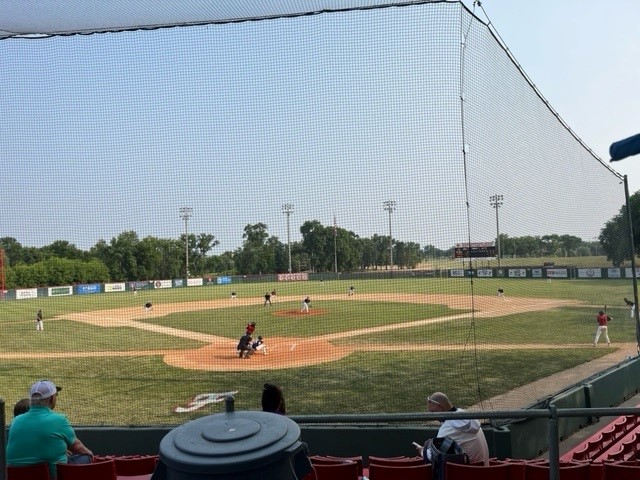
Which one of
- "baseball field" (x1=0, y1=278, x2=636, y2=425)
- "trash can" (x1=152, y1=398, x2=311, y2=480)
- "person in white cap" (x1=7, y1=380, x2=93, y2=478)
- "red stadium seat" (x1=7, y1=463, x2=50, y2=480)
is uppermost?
"trash can" (x1=152, y1=398, x2=311, y2=480)

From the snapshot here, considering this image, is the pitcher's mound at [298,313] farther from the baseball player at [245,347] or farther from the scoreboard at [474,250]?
the scoreboard at [474,250]

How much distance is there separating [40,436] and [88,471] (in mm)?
504

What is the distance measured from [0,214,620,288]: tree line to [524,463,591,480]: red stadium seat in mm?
4614

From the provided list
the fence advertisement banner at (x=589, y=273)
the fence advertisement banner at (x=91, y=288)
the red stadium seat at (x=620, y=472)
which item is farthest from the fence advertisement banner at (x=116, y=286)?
the fence advertisement banner at (x=589, y=273)

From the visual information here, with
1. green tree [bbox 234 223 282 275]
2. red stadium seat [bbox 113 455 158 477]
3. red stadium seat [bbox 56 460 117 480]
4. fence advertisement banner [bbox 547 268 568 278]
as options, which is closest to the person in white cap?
red stadium seat [bbox 56 460 117 480]

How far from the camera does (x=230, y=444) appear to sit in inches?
56.7

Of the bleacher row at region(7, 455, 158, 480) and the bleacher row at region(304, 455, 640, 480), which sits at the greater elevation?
the bleacher row at region(7, 455, 158, 480)

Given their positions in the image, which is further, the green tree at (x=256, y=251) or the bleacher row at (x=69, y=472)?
the green tree at (x=256, y=251)

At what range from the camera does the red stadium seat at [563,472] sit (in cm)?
305

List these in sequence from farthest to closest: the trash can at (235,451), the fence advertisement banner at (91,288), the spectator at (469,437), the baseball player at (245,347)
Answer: the fence advertisement banner at (91,288)
the baseball player at (245,347)
the spectator at (469,437)
the trash can at (235,451)

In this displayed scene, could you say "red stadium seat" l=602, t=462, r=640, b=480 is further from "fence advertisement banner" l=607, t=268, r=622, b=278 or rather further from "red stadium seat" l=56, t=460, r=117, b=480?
"fence advertisement banner" l=607, t=268, r=622, b=278

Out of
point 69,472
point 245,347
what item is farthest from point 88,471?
point 245,347

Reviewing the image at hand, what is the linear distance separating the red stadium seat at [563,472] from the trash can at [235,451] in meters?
2.12

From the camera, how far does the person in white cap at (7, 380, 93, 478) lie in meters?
3.30
